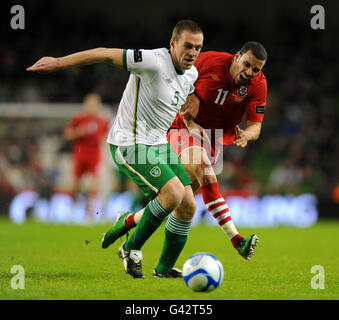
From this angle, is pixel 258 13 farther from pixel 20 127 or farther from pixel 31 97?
pixel 20 127

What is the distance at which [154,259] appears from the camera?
704 centimetres

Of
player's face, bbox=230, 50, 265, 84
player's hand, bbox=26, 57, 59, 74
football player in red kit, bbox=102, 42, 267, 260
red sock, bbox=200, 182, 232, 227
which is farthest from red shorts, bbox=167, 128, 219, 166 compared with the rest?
player's hand, bbox=26, 57, 59, 74

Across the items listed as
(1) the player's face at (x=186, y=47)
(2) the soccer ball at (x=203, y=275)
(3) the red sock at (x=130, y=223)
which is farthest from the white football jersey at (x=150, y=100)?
(2) the soccer ball at (x=203, y=275)

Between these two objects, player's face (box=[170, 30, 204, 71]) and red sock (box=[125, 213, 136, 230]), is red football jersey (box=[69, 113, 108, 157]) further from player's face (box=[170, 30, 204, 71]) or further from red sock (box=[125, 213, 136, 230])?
player's face (box=[170, 30, 204, 71])

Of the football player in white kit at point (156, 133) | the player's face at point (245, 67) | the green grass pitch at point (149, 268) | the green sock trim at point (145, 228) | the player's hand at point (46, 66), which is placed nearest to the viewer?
the green grass pitch at point (149, 268)

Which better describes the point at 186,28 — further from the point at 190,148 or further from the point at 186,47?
the point at 190,148

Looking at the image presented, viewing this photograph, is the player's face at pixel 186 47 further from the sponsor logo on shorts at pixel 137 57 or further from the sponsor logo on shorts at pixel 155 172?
the sponsor logo on shorts at pixel 155 172

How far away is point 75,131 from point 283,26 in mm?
10207

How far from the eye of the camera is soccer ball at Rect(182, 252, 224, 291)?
4.59m

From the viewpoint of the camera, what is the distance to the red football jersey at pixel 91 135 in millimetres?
12680

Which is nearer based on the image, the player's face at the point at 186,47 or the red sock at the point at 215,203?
the player's face at the point at 186,47

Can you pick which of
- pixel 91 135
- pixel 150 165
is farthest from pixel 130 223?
pixel 91 135

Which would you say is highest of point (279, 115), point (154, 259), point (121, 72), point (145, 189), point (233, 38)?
point (233, 38)
